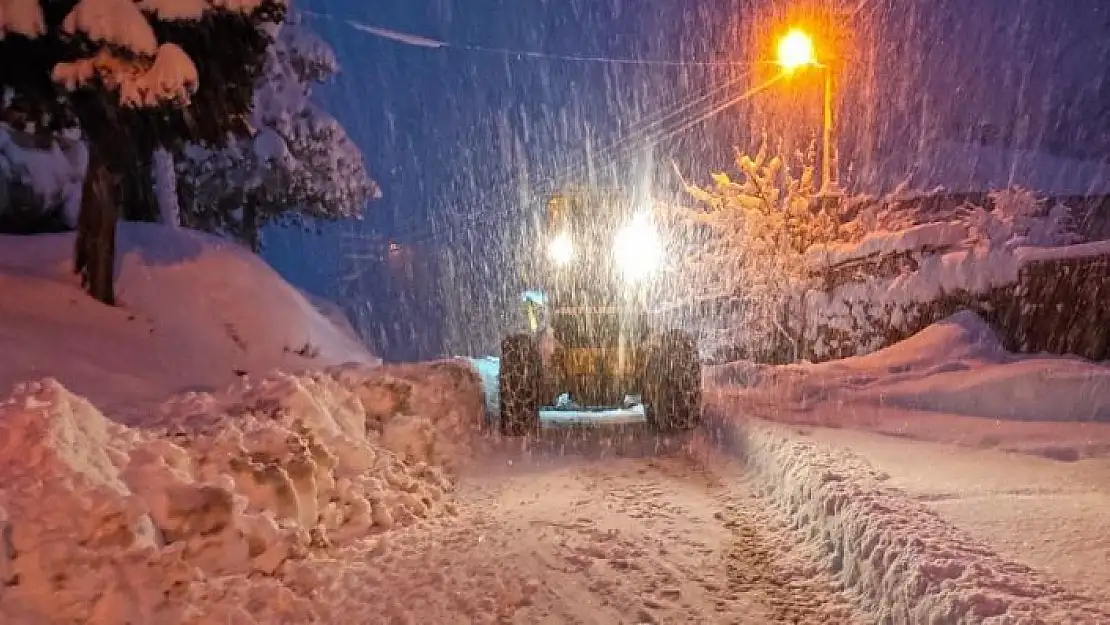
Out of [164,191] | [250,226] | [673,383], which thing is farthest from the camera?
[250,226]

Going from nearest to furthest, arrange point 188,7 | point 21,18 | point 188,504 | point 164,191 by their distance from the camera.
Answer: point 188,504
point 21,18
point 188,7
point 164,191

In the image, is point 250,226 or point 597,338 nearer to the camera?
point 597,338

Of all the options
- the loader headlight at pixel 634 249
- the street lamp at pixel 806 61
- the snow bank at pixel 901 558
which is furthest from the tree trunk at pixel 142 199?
the snow bank at pixel 901 558

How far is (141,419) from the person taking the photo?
5.90 meters

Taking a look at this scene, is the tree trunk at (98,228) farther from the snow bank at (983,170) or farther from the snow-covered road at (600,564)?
the snow bank at (983,170)

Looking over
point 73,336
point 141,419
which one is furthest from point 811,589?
point 73,336

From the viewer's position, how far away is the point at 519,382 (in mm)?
9289

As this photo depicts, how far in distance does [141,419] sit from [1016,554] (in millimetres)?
5397

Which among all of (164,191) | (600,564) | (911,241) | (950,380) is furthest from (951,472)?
(164,191)

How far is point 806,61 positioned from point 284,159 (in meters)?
9.65

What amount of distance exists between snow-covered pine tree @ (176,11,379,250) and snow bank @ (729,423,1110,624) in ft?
41.9

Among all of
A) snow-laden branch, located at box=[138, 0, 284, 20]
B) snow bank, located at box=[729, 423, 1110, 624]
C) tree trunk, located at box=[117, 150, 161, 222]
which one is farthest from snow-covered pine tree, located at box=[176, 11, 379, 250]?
snow bank, located at box=[729, 423, 1110, 624]

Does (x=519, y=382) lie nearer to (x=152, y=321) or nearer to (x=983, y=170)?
(x=152, y=321)

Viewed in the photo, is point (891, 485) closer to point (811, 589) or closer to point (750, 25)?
point (811, 589)
